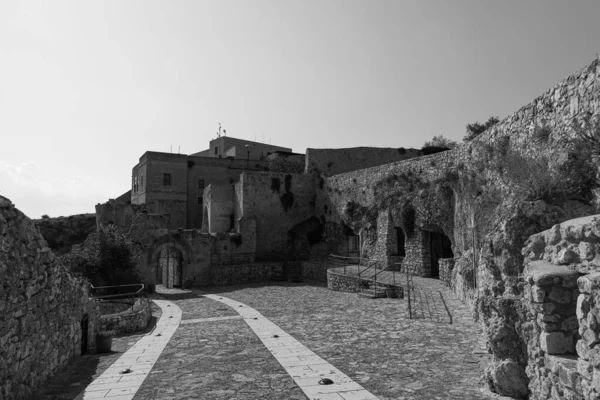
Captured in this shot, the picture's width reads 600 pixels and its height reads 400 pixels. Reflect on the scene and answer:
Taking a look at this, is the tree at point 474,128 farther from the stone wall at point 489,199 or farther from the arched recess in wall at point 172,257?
the arched recess in wall at point 172,257

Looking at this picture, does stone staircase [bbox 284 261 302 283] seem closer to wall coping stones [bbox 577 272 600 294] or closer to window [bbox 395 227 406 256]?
window [bbox 395 227 406 256]

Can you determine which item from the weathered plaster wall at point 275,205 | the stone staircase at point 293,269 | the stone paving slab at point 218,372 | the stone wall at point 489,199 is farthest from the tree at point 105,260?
the stone wall at point 489,199

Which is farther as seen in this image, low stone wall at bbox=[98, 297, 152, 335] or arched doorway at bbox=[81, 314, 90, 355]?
low stone wall at bbox=[98, 297, 152, 335]

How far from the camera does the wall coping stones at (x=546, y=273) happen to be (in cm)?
434

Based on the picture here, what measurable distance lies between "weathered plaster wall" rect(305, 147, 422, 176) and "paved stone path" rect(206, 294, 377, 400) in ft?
80.4

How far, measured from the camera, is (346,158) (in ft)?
116

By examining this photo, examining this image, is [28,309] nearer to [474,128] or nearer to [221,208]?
[221,208]

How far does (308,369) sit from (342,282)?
46.2ft

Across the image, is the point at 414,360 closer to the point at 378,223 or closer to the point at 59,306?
the point at 59,306

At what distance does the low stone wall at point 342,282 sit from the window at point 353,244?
5.89 meters

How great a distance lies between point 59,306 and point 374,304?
10634 millimetres

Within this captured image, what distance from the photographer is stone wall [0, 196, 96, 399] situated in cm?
541

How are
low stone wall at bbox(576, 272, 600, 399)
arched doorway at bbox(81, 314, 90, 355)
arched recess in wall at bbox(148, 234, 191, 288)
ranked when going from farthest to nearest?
1. arched recess in wall at bbox(148, 234, 191, 288)
2. arched doorway at bbox(81, 314, 90, 355)
3. low stone wall at bbox(576, 272, 600, 399)

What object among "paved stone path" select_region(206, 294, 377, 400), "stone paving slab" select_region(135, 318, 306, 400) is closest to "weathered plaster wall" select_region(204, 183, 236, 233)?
"paved stone path" select_region(206, 294, 377, 400)
